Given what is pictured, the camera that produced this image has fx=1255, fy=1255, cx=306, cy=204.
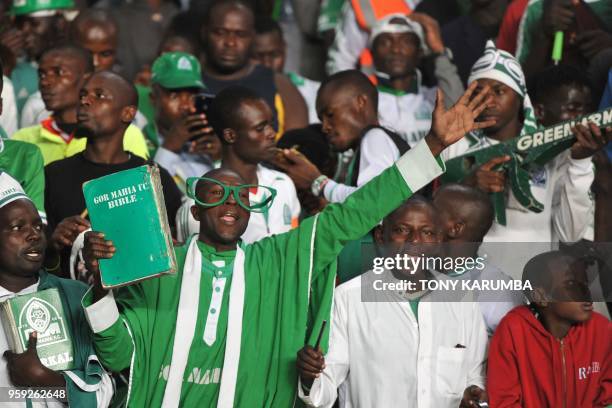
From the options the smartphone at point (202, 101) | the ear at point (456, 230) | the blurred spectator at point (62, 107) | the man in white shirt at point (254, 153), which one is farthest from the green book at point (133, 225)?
the smartphone at point (202, 101)

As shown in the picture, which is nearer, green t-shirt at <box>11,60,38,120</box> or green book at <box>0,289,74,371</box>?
green book at <box>0,289,74,371</box>

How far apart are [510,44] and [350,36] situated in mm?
1387

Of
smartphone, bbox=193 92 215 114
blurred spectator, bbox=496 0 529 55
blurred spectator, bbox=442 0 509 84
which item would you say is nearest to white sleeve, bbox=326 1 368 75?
blurred spectator, bbox=442 0 509 84

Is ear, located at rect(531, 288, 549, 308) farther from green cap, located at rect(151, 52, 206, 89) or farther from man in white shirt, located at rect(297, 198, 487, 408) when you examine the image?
green cap, located at rect(151, 52, 206, 89)

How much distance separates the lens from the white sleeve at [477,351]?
6.15 meters

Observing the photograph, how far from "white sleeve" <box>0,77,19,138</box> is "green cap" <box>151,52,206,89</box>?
0.96 metres

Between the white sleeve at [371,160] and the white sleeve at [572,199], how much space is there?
3.31 feet

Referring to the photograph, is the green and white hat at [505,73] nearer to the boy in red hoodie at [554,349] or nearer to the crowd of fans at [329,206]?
the crowd of fans at [329,206]

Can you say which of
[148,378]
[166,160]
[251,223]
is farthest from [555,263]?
[166,160]

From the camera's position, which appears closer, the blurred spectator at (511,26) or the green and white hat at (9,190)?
the green and white hat at (9,190)

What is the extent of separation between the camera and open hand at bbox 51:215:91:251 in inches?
253

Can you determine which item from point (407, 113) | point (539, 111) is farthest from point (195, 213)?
point (407, 113)

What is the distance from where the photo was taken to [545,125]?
791 cm

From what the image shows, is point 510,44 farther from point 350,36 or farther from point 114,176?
point 114,176
